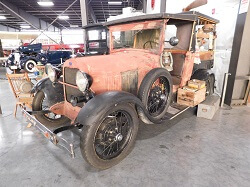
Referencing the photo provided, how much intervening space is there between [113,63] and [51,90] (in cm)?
112

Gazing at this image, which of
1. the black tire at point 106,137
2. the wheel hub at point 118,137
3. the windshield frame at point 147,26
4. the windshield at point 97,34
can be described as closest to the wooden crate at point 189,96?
the windshield frame at point 147,26

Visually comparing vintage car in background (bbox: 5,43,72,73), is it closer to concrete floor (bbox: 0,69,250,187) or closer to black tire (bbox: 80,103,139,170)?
concrete floor (bbox: 0,69,250,187)

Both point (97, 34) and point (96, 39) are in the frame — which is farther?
point (96, 39)

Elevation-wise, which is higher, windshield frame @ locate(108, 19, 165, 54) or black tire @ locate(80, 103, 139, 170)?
windshield frame @ locate(108, 19, 165, 54)

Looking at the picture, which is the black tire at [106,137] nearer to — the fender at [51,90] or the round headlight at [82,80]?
the round headlight at [82,80]

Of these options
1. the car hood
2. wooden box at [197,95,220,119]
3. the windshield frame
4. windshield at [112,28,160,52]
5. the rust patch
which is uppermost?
the windshield frame

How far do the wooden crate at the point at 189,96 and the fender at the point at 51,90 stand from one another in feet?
6.63

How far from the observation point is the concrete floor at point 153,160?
1.69 metres

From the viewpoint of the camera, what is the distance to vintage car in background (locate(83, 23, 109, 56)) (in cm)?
672

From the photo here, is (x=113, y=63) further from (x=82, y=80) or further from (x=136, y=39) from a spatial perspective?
(x=136, y=39)

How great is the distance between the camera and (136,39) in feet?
9.80

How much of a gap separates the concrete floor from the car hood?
3.55 ft

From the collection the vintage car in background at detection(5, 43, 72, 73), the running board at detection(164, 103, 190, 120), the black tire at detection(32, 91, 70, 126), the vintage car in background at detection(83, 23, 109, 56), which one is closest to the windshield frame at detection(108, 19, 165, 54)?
the running board at detection(164, 103, 190, 120)

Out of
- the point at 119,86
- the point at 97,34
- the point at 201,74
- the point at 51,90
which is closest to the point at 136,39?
the point at 119,86
